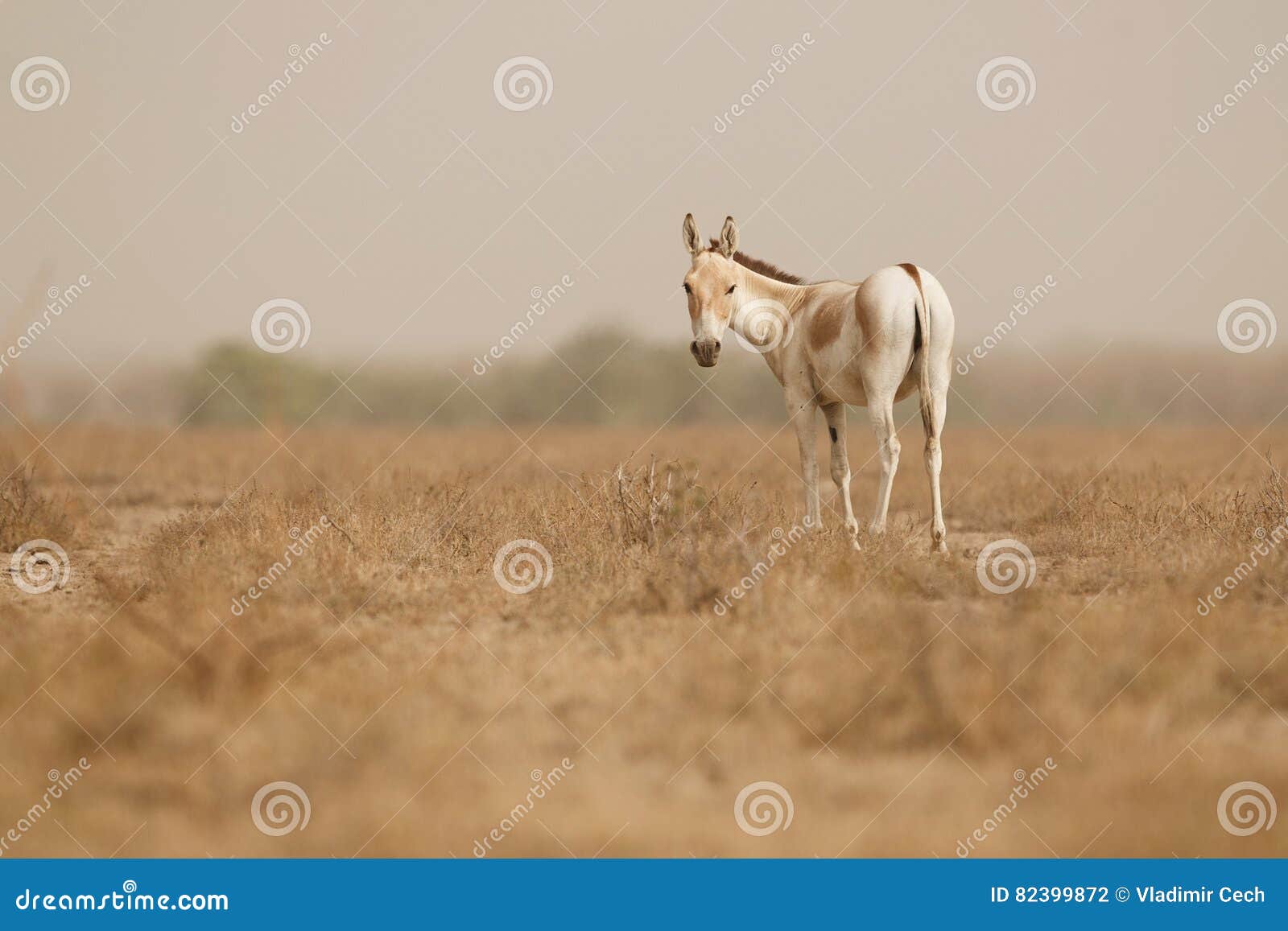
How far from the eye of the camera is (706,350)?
9.05 metres

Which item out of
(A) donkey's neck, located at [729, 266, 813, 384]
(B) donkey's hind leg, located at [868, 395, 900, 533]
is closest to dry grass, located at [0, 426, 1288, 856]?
(B) donkey's hind leg, located at [868, 395, 900, 533]

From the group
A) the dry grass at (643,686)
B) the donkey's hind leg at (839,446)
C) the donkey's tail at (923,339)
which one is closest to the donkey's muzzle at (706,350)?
the dry grass at (643,686)

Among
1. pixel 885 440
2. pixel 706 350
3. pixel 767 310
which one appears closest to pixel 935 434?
pixel 885 440

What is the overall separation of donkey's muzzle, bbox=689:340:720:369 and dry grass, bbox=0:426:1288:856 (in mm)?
971

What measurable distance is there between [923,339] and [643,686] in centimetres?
463

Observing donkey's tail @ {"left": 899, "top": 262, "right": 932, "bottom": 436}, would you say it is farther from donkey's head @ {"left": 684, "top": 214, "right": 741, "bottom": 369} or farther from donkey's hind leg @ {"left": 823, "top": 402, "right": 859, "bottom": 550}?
donkey's head @ {"left": 684, "top": 214, "right": 741, "bottom": 369}

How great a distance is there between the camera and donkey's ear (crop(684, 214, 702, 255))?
9492 millimetres

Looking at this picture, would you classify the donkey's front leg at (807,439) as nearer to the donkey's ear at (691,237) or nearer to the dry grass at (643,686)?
the dry grass at (643,686)

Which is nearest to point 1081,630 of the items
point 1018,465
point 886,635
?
point 886,635

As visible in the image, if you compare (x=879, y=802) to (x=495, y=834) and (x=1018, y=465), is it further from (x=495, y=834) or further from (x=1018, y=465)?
(x=1018, y=465)

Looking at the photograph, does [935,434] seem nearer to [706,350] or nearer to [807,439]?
[807,439]

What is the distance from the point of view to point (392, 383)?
60.1 metres

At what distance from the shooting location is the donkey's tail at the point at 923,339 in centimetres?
902

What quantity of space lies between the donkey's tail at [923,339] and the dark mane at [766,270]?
55.0 inches
